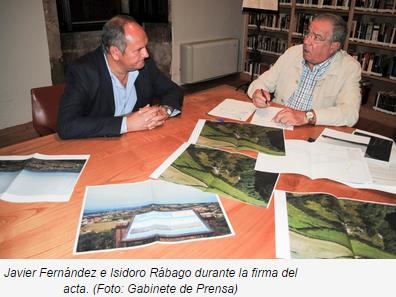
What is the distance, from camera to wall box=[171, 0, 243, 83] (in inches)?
166

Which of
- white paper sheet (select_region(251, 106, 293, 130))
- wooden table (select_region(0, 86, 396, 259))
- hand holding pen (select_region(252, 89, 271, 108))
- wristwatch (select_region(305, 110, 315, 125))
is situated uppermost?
hand holding pen (select_region(252, 89, 271, 108))

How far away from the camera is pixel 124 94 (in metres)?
1.75

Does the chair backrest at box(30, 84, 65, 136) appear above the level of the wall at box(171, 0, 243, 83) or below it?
below

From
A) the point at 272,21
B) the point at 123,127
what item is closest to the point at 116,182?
the point at 123,127

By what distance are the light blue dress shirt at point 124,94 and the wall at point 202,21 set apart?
8.71ft

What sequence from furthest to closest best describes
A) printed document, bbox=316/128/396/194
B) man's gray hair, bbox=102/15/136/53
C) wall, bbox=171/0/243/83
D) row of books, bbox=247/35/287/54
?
row of books, bbox=247/35/287/54 < wall, bbox=171/0/243/83 < man's gray hair, bbox=102/15/136/53 < printed document, bbox=316/128/396/194

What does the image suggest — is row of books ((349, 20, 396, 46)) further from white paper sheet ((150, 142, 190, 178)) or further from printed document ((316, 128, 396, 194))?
white paper sheet ((150, 142, 190, 178))

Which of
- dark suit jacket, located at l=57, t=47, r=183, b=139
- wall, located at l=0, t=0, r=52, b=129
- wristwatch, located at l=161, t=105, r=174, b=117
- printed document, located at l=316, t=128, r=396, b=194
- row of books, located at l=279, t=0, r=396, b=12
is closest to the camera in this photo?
printed document, located at l=316, t=128, r=396, b=194

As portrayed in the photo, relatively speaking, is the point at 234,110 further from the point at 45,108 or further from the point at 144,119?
the point at 45,108

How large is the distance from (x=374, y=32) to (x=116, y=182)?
377cm

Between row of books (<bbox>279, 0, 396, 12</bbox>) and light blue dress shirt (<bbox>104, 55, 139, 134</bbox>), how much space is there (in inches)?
123

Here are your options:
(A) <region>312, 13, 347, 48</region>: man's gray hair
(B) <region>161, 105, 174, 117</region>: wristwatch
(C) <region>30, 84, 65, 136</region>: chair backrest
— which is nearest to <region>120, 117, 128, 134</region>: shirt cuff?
(B) <region>161, 105, 174, 117</region>: wristwatch

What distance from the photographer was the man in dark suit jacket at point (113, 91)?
4.56 ft

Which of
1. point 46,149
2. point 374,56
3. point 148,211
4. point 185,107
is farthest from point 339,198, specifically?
point 374,56
